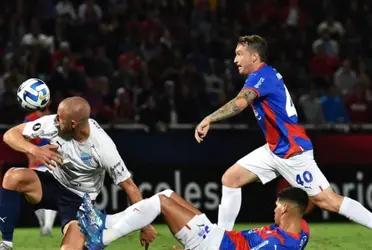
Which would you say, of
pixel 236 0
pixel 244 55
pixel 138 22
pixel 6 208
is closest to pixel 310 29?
pixel 236 0

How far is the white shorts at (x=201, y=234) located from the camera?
24.3ft

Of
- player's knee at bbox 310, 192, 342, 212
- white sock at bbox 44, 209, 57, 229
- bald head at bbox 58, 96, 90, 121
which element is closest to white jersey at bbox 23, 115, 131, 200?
bald head at bbox 58, 96, 90, 121

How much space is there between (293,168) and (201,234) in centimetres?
207

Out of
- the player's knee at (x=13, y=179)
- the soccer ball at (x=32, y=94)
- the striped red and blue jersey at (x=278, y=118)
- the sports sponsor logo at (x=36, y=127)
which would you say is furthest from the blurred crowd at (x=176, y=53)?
the sports sponsor logo at (x=36, y=127)

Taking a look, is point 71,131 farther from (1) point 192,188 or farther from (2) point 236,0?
(2) point 236,0

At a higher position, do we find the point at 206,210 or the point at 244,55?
the point at 244,55

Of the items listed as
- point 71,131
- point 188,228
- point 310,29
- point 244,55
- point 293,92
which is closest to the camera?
point 188,228

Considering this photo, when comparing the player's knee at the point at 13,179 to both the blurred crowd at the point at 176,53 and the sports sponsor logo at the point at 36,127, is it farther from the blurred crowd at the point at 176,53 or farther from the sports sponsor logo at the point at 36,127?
the blurred crowd at the point at 176,53

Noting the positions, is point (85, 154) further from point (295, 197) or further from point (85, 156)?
point (295, 197)

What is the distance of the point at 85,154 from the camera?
8227 millimetres

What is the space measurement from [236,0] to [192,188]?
619 cm

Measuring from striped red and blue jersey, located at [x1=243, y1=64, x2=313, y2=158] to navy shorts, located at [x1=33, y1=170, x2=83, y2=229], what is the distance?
1.89 m

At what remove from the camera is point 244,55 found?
30.2ft

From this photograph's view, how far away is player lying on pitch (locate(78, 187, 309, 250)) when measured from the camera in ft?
24.3
